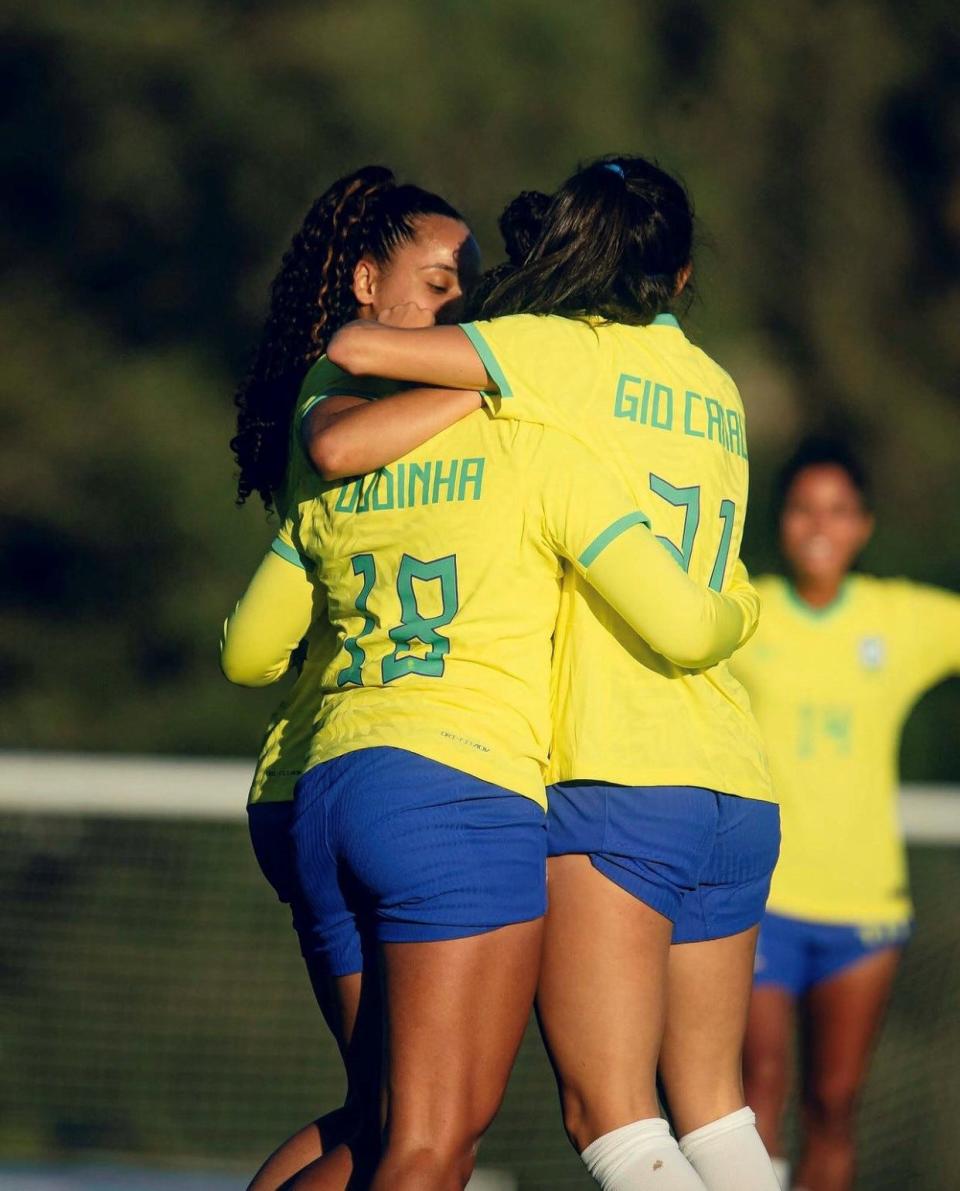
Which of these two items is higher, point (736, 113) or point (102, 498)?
point (736, 113)

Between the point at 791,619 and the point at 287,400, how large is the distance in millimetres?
2194

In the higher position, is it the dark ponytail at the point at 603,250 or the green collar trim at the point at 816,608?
the dark ponytail at the point at 603,250

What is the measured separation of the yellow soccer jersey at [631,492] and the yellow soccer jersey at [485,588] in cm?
4

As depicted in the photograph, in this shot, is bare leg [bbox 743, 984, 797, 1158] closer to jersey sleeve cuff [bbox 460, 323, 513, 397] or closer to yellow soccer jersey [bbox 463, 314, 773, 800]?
yellow soccer jersey [bbox 463, 314, 773, 800]

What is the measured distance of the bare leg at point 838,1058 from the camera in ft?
15.9

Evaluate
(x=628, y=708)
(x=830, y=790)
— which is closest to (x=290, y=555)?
(x=628, y=708)

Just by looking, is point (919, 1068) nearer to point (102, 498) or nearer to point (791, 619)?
point (791, 619)

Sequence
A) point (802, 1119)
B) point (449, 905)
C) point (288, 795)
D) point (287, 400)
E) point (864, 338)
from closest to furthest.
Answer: point (449, 905), point (288, 795), point (287, 400), point (802, 1119), point (864, 338)

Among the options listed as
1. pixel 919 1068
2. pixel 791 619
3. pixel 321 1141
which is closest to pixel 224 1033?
pixel 919 1068

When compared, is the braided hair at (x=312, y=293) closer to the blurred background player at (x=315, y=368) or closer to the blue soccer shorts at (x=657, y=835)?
the blurred background player at (x=315, y=368)

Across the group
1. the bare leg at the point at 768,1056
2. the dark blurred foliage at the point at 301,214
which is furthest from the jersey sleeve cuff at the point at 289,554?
the dark blurred foliage at the point at 301,214

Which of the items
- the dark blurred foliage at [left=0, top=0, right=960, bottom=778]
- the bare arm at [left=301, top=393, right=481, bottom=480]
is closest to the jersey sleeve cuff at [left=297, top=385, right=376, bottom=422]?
the bare arm at [left=301, top=393, right=481, bottom=480]

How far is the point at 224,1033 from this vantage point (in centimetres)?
723

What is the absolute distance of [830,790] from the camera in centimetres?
483
